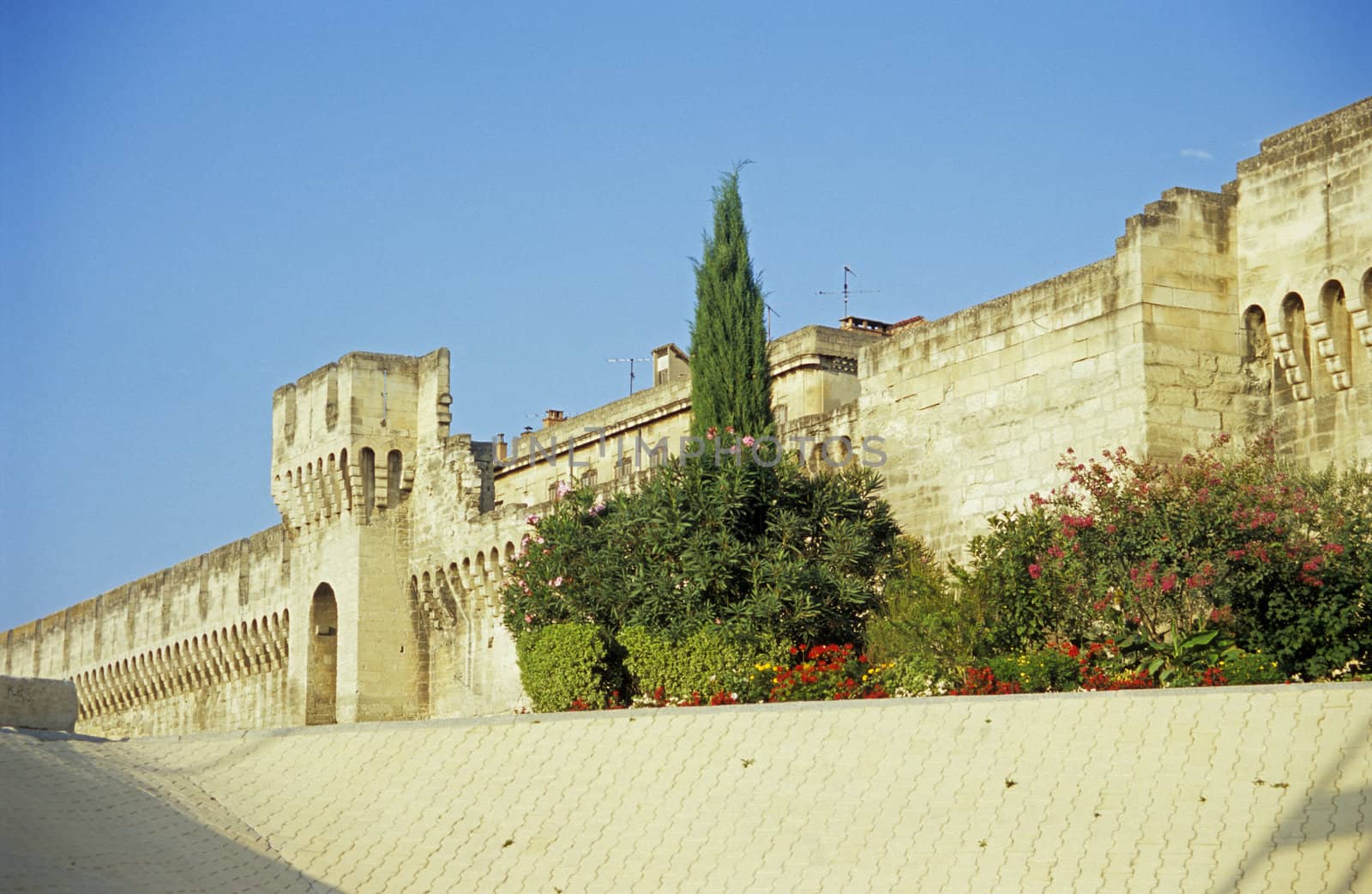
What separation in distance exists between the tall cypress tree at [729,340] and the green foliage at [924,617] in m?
3.59

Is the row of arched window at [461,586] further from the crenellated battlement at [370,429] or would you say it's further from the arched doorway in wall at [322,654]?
the arched doorway in wall at [322,654]

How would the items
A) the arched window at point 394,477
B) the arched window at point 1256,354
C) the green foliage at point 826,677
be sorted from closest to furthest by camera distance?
the green foliage at point 826,677
the arched window at point 1256,354
the arched window at point 394,477

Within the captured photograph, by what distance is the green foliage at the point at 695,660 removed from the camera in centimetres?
2155

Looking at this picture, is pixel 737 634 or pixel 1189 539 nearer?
pixel 1189 539

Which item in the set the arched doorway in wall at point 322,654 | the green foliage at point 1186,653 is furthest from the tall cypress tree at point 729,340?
the arched doorway in wall at point 322,654

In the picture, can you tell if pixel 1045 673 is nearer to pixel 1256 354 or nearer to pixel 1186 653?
pixel 1186 653

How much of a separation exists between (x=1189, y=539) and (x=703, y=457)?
6.67m

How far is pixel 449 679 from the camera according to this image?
31.6 m

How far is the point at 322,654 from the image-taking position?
34.4 meters

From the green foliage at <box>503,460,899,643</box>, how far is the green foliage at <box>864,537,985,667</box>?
14.1 inches

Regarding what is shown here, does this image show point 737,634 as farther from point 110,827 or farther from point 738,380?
point 110,827

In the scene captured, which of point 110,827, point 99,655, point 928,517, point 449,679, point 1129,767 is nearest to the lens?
point 1129,767

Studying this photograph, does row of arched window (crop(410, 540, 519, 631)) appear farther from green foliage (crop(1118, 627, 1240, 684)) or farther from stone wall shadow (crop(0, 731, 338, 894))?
green foliage (crop(1118, 627, 1240, 684))

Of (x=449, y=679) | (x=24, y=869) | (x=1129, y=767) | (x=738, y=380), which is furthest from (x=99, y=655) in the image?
(x=1129, y=767)
